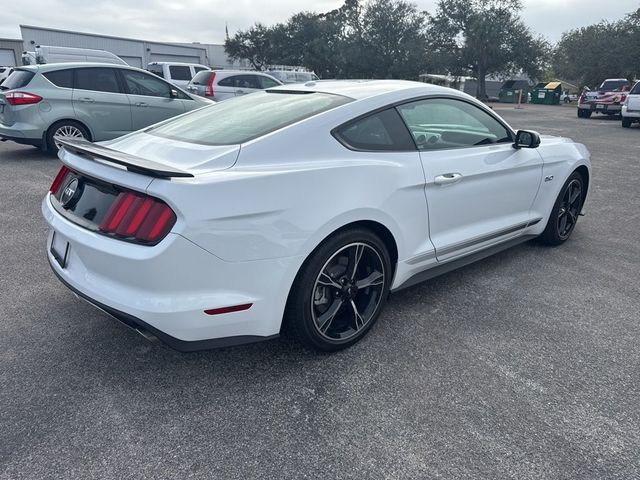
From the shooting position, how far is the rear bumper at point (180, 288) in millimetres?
2176

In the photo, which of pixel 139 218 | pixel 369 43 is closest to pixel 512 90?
pixel 369 43

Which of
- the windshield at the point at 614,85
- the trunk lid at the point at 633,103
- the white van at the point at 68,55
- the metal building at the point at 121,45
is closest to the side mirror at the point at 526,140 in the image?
the trunk lid at the point at 633,103

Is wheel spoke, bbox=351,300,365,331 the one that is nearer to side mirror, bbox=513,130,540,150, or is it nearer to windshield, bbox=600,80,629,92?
side mirror, bbox=513,130,540,150

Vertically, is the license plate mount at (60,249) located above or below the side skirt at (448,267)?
above

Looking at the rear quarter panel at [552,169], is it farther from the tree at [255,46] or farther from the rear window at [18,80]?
the tree at [255,46]

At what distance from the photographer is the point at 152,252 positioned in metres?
2.15

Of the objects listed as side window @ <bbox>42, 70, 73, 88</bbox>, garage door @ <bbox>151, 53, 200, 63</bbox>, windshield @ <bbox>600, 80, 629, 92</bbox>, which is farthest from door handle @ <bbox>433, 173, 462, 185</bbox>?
garage door @ <bbox>151, 53, 200, 63</bbox>

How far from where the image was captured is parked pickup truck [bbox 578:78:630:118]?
2019 centimetres

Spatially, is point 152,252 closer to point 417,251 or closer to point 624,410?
point 417,251

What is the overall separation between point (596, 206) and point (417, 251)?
14.3 ft

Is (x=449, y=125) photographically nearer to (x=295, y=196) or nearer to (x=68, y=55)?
(x=295, y=196)

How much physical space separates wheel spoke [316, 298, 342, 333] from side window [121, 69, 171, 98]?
732 centimetres

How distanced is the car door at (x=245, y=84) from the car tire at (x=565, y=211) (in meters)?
11.1

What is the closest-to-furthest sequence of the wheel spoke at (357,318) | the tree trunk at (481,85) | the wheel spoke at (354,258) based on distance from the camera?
the wheel spoke at (354,258)
the wheel spoke at (357,318)
the tree trunk at (481,85)
